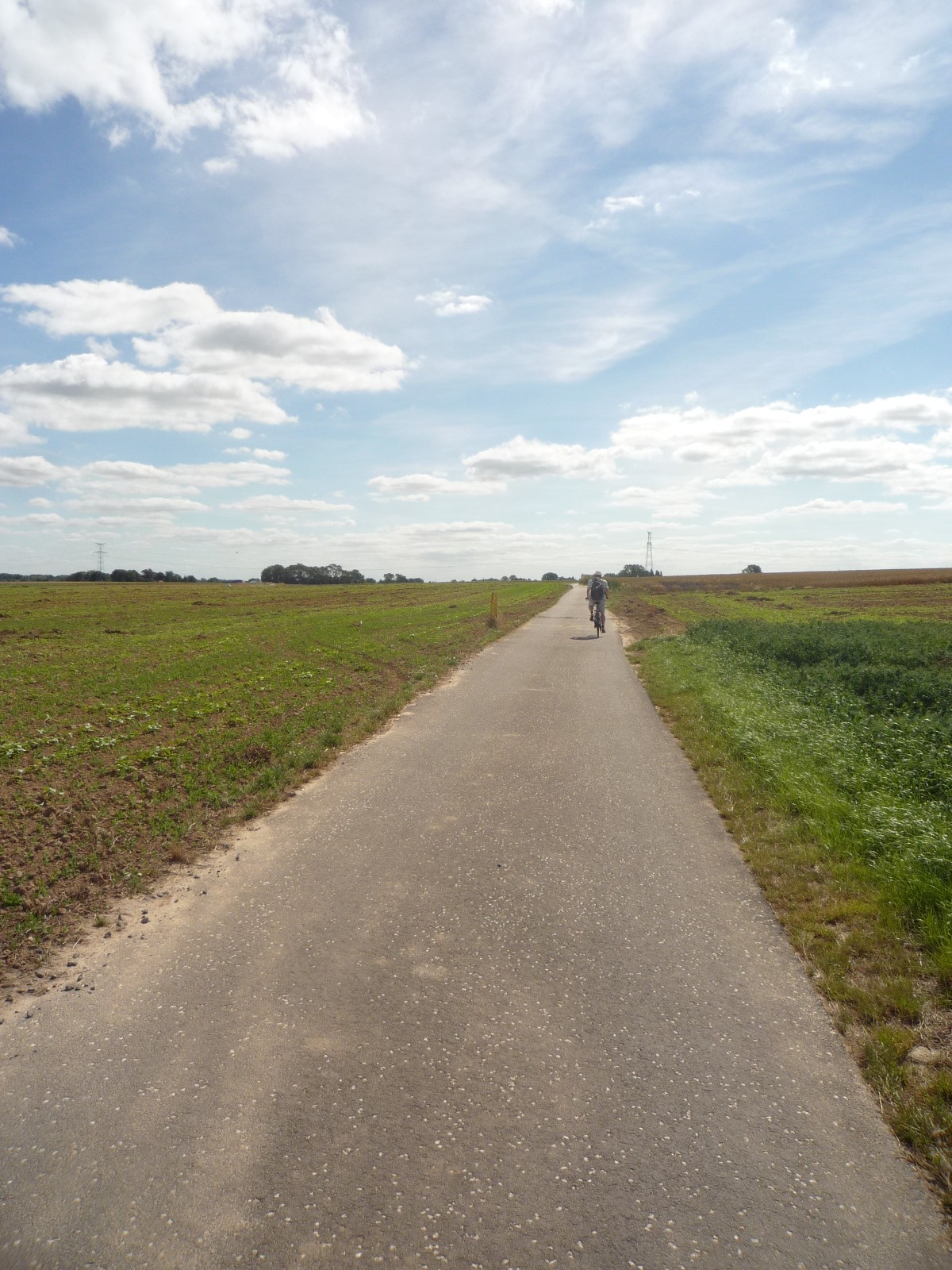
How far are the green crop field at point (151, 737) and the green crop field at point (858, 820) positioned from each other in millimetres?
5338

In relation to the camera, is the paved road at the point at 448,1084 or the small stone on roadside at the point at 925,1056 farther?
the small stone on roadside at the point at 925,1056

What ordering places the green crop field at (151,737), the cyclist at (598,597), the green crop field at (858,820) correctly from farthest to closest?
1. the cyclist at (598,597)
2. the green crop field at (151,737)
3. the green crop field at (858,820)

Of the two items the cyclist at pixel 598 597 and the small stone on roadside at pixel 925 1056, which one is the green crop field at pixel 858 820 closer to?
the small stone on roadside at pixel 925 1056

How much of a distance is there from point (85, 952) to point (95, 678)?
13756 millimetres

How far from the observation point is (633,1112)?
332 cm

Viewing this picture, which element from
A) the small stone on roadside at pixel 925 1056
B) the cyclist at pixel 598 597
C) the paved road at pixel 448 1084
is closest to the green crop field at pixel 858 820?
the small stone on roadside at pixel 925 1056

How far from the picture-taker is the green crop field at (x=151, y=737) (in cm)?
618

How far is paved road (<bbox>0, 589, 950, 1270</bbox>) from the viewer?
274cm

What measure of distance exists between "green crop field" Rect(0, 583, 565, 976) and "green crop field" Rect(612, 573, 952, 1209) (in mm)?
5338

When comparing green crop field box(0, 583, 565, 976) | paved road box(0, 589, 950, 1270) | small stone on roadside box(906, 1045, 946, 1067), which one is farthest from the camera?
green crop field box(0, 583, 565, 976)

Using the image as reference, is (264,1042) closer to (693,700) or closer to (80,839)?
(80,839)

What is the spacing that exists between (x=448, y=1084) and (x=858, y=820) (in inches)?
205

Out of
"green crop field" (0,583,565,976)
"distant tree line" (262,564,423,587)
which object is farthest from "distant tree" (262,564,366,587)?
"green crop field" (0,583,565,976)

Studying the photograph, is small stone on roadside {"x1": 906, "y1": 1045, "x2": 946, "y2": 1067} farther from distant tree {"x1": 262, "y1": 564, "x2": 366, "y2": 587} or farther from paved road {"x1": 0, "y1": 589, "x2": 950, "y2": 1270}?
distant tree {"x1": 262, "y1": 564, "x2": 366, "y2": 587}
